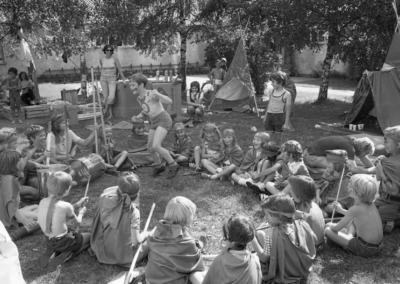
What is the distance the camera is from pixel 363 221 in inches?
150

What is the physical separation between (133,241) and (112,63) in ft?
26.2

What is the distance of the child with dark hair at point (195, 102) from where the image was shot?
10.3 m

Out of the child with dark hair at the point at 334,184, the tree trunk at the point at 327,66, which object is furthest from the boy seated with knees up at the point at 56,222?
the tree trunk at the point at 327,66

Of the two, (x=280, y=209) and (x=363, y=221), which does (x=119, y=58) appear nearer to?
(x=363, y=221)

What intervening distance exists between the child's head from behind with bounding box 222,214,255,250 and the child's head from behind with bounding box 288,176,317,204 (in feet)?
3.31

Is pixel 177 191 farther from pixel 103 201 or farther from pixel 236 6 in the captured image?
pixel 236 6

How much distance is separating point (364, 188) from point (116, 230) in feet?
8.21

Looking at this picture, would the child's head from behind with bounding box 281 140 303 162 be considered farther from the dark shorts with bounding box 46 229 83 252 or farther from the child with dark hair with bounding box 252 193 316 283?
the dark shorts with bounding box 46 229 83 252

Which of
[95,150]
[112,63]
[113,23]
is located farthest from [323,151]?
[113,23]

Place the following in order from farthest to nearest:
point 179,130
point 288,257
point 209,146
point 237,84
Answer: point 237,84 → point 179,130 → point 209,146 → point 288,257

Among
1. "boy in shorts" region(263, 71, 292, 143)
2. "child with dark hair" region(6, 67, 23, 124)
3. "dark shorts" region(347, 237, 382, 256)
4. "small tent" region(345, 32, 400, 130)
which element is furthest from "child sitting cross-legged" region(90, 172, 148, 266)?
"child with dark hair" region(6, 67, 23, 124)

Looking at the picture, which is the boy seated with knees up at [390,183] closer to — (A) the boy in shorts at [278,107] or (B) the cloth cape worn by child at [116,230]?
(A) the boy in shorts at [278,107]

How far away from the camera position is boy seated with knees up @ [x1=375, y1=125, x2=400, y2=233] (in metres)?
4.39

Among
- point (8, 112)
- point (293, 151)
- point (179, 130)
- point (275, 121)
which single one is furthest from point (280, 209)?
point (8, 112)
